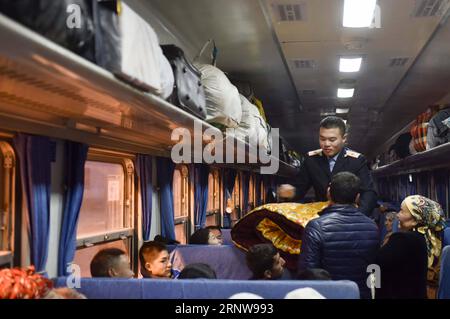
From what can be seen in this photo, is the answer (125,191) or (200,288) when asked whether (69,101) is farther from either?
(125,191)

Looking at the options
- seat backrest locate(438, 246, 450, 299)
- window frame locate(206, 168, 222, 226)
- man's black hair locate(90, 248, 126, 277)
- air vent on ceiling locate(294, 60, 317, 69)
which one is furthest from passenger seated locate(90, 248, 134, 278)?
window frame locate(206, 168, 222, 226)

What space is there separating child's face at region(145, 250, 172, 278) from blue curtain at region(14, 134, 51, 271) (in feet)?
3.55

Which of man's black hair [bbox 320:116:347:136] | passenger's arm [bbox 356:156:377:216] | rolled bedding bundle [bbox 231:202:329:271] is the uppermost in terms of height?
man's black hair [bbox 320:116:347:136]

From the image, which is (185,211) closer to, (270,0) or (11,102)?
(270,0)

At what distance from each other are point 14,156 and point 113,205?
73.1 inches

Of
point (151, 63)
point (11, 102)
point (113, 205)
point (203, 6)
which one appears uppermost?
point (203, 6)

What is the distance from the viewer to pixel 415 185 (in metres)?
12.5

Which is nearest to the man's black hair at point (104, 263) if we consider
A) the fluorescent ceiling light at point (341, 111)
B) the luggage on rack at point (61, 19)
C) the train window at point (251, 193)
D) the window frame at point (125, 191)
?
the window frame at point (125, 191)

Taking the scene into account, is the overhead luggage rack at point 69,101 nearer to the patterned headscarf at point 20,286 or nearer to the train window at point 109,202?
the train window at point 109,202

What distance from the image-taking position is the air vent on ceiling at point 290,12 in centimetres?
447

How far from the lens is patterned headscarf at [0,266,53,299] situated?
81.0 inches

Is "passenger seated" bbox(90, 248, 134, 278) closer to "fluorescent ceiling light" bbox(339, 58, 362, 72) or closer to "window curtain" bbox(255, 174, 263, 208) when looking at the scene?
"fluorescent ceiling light" bbox(339, 58, 362, 72)

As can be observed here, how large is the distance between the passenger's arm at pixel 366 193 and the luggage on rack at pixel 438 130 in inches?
109
